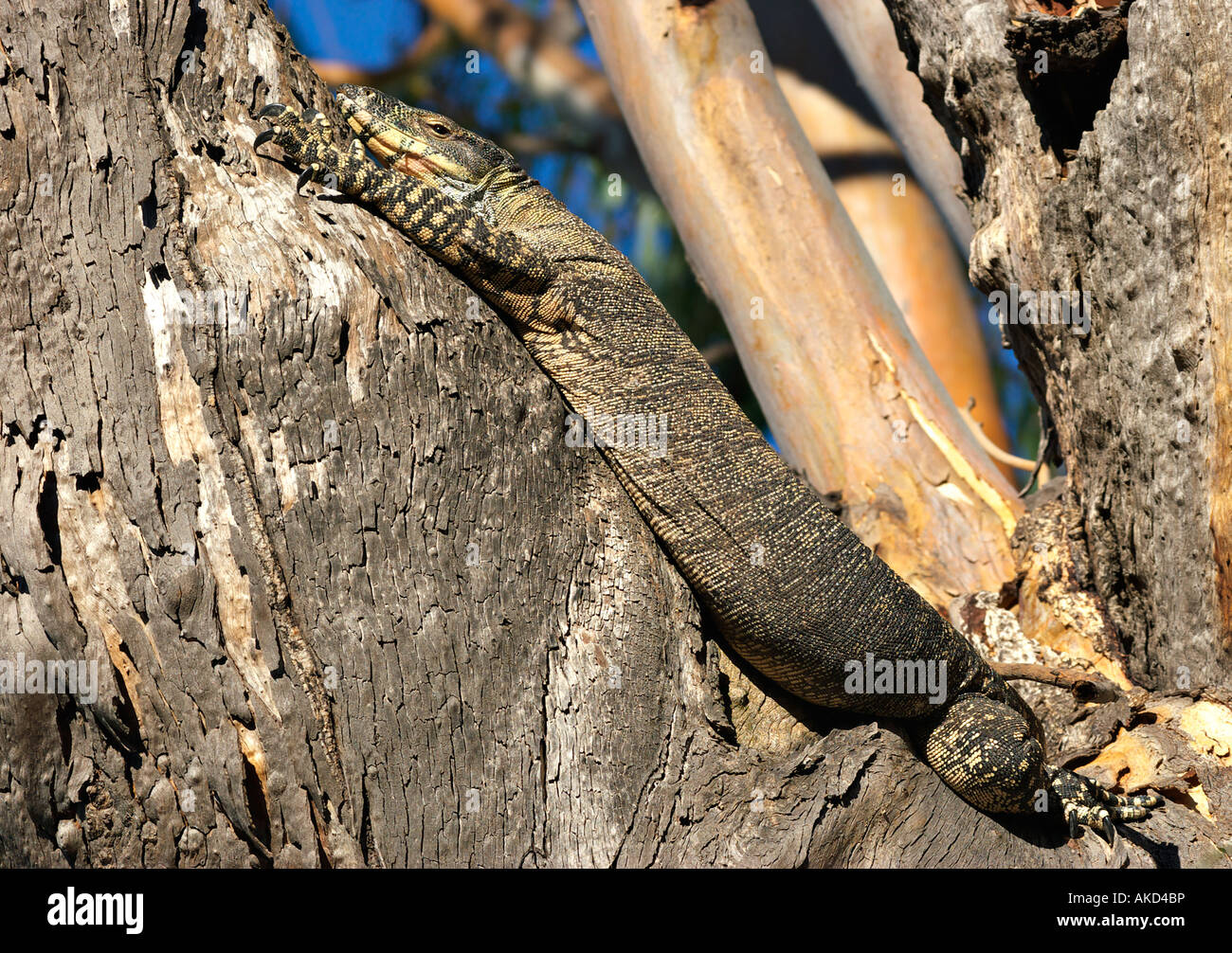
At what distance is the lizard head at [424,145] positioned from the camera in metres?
5.07

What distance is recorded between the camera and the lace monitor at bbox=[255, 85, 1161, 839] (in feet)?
15.5

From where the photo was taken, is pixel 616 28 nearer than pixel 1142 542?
No

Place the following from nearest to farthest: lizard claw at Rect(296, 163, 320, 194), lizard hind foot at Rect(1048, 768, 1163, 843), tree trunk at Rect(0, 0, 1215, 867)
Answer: tree trunk at Rect(0, 0, 1215, 867) < lizard claw at Rect(296, 163, 320, 194) < lizard hind foot at Rect(1048, 768, 1163, 843)

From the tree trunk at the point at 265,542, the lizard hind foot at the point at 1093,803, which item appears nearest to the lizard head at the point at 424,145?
the tree trunk at the point at 265,542

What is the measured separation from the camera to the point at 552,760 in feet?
13.5

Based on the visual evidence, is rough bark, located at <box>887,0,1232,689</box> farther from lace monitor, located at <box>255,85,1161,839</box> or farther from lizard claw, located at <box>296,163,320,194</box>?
lizard claw, located at <box>296,163,320,194</box>

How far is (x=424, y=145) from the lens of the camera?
17.4 ft

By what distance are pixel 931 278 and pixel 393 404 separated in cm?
926

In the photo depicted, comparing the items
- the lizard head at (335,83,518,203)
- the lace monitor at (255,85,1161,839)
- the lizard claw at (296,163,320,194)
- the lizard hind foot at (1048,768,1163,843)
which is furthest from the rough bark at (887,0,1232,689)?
the lizard claw at (296,163,320,194)

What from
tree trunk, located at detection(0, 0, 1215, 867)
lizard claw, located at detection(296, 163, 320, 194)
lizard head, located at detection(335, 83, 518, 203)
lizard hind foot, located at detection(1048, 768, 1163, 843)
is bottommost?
lizard hind foot, located at detection(1048, 768, 1163, 843)

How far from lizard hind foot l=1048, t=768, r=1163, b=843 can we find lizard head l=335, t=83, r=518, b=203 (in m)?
4.28
